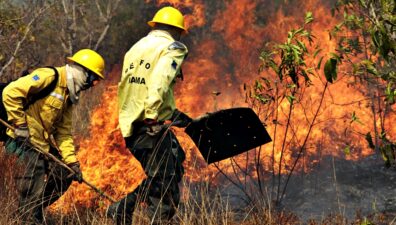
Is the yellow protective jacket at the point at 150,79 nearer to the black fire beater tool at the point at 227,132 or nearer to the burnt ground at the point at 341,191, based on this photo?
the black fire beater tool at the point at 227,132

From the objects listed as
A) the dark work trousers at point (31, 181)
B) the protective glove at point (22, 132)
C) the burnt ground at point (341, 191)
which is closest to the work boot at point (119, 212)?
the dark work trousers at point (31, 181)

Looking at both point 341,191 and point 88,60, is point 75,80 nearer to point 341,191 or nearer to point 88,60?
point 88,60

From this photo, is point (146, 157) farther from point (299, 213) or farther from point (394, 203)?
point (394, 203)

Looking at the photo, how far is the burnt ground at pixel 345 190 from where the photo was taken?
242 inches

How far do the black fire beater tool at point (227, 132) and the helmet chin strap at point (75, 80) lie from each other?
106cm

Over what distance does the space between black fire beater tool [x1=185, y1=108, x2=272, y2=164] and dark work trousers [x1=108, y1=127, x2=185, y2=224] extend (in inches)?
8.8

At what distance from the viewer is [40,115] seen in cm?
425

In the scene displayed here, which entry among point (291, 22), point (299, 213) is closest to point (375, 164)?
point (299, 213)

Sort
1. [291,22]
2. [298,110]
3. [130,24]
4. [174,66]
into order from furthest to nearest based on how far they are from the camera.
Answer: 1. [130,24]
2. [291,22]
3. [298,110]
4. [174,66]

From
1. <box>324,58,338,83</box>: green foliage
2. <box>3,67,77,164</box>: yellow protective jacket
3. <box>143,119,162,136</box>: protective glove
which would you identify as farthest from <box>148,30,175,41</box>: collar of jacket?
<box>324,58,338,83</box>: green foliage

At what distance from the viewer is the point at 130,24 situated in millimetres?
13008

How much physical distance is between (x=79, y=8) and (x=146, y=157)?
374 inches

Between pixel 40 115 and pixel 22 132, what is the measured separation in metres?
0.27

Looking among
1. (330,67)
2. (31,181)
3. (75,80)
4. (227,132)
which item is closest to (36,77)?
(75,80)
